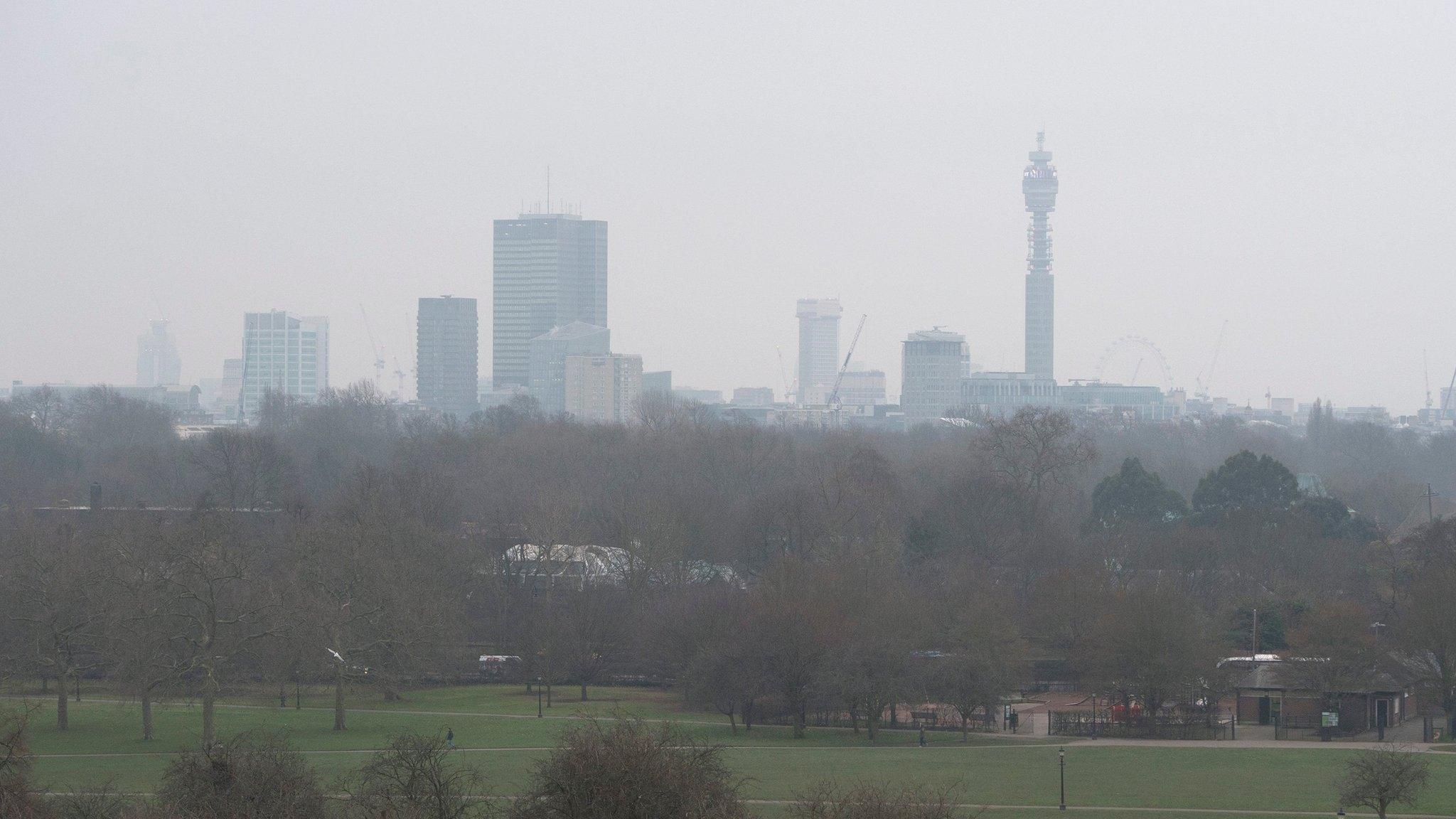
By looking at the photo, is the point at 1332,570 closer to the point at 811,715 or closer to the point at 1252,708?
the point at 1252,708

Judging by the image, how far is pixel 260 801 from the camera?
72.5 ft

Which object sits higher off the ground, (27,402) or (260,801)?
(27,402)

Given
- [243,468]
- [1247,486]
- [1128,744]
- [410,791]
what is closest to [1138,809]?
[1128,744]

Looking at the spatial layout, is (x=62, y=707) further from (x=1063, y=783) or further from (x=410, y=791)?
(x=1063, y=783)

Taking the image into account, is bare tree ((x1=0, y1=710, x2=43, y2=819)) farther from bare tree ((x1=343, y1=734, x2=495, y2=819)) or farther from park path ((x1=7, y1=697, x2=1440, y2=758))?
park path ((x1=7, y1=697, x2=1440, y2=758))

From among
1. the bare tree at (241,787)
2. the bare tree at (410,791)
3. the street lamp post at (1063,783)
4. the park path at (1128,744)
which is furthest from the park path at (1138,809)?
the park path at (1128,744)

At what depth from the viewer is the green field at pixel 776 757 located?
32031mm

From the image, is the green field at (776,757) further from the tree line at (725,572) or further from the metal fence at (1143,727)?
the metal fence at (1143,727)

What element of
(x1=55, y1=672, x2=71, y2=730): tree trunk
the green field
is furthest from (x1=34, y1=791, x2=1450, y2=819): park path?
(x1=55, y1=672, x2=71, y2=730): tree trunk

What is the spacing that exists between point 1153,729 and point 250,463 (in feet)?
182

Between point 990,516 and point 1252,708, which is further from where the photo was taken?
point 990,516

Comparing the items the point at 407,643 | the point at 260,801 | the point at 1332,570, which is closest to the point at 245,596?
the point at 407,643

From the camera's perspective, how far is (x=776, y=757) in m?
38.0

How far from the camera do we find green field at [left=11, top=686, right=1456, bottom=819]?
3203 centimetres
